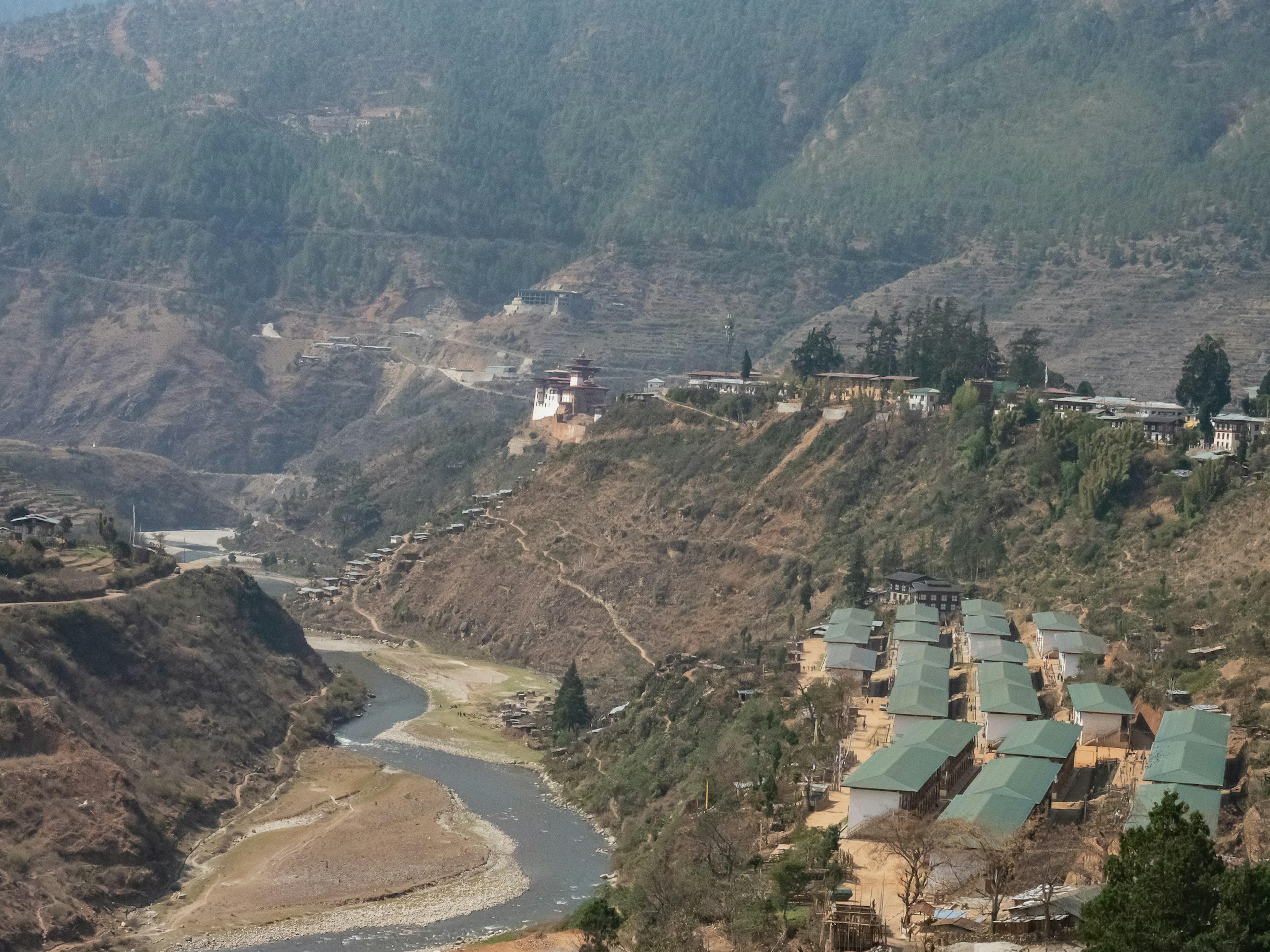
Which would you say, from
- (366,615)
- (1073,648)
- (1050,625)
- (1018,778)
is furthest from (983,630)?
(366,615)

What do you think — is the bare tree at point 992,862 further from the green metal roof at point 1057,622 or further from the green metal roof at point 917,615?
the green metal roof at point 917,615

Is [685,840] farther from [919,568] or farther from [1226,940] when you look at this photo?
[919,568]

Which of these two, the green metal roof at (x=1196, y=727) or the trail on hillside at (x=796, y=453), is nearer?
the green metal roof at (x=1196, y=727)

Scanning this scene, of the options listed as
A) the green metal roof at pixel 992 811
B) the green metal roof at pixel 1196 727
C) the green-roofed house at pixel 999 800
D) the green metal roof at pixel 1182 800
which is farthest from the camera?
the green metal roof at pixel 1196 727

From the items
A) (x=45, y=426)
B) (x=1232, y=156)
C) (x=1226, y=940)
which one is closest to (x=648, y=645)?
(x=1226, y=940)

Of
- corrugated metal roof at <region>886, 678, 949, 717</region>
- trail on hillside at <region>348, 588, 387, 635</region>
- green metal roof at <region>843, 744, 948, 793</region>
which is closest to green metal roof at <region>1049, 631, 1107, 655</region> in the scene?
corrugated metal roof at <region>886, 678, 949, 717</region>

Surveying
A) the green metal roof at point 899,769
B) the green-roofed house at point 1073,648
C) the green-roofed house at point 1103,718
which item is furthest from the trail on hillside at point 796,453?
the green metal roof at point 899,769

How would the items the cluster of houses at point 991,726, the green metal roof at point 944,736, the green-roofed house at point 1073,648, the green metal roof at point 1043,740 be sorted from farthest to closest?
the green-roofed house at point 1073,648
the green metal roof at point 944,736
the green metal roof at point 1043,740
the cluster of houses at point 991,726
